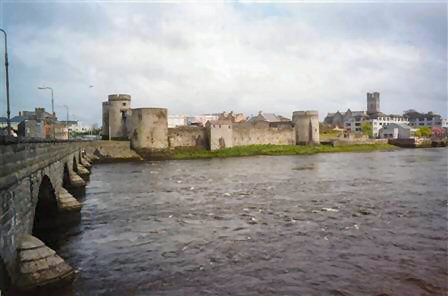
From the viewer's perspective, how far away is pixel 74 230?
14383 millimetres

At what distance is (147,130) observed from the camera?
56375mm

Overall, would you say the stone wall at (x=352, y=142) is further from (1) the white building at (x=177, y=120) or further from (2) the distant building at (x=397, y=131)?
(1) the white building at (x=177, y=120)

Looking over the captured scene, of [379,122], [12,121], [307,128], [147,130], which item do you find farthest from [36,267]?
[379,122]

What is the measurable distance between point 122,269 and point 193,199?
35.1 feet

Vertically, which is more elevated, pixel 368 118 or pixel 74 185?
pixel 368 118

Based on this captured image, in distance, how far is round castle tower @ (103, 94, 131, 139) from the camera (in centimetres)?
6106

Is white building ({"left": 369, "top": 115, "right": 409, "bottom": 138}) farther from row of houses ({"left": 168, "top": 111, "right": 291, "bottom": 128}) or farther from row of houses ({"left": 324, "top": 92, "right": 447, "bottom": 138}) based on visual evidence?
row of houses ({"left": 168, "top": 111, "right": 291, "bottom": 128})

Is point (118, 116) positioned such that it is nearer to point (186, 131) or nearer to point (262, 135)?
point (186, 131)

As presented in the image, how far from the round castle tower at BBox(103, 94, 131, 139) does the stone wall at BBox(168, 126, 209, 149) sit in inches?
252

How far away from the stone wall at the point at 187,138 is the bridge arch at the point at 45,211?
146 feet

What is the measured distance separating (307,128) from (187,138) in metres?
22.0

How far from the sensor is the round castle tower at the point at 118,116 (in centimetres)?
6106

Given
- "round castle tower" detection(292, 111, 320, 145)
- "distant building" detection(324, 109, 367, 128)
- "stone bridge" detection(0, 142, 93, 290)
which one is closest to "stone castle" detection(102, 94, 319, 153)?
"round castle tower" detection(292, 111, 320, 145)

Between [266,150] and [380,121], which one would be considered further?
[380,121]
